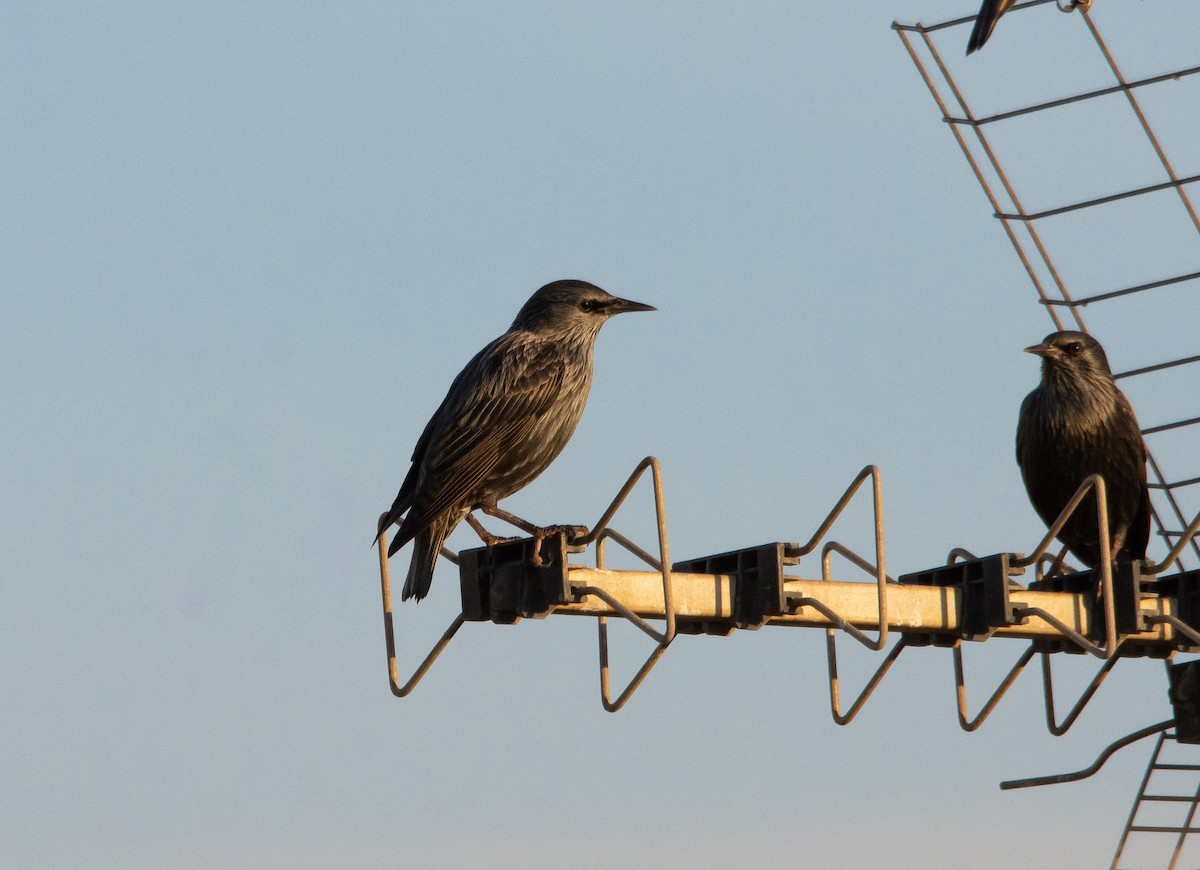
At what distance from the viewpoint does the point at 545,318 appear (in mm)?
9797

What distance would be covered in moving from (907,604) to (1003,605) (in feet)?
1.29

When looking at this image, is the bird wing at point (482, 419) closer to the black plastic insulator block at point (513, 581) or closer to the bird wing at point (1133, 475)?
the black plastic insulator block at point (513, 581)

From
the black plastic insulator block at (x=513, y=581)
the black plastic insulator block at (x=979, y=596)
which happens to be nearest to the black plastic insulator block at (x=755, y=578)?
the black plastic insulator block at (x=513, y=581)

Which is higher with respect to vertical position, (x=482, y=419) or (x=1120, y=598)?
(x=482, y=419)

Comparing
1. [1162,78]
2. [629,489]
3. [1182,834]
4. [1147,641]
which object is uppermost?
[1162,78]

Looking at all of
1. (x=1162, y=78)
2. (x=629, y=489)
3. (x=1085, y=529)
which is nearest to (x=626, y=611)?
(x=629, y=489)

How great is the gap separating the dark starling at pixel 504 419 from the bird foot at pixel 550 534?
1.02m

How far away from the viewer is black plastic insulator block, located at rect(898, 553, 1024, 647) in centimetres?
749

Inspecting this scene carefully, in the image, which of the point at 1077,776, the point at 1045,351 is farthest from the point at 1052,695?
the point at 1045,351

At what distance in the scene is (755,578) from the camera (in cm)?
701

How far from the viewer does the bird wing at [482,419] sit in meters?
8.44

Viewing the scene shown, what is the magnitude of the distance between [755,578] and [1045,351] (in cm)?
503

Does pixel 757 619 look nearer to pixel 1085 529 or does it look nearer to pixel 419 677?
pixel 419 677

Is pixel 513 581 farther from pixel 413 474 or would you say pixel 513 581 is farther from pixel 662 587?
pixel 413 474
